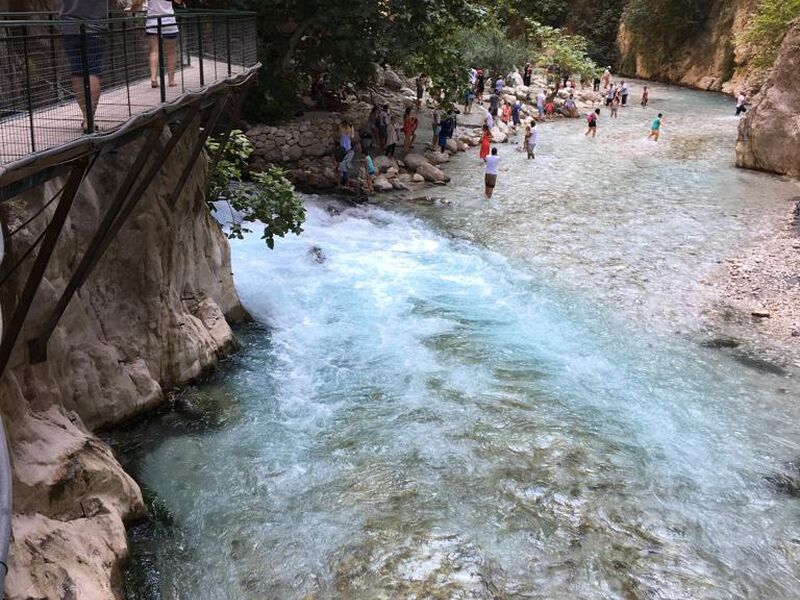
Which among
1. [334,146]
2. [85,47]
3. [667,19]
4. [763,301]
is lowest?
[763,301]

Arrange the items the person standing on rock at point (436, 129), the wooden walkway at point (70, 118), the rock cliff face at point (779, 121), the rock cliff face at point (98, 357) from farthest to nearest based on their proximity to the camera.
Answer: the person standing on rock at point (436, 129)
the rock cliff face at point (779, 121)
the rock cliff face at point (98, 357)
the wooden walkway at point (70, 118)

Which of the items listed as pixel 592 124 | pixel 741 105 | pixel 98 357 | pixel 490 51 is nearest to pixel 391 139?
pixel 592 124

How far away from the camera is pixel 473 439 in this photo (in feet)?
30.8

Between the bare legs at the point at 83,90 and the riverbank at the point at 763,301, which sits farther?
the riverbank at the point at 763,301

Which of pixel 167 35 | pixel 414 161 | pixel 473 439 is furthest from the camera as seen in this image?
pixel 414 161

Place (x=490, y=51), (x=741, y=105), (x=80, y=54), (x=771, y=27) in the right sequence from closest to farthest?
1. (x=80, y=54)
2. (x=771, y=27)
3. (x=741, y=105)
4. (x=490, y=51)

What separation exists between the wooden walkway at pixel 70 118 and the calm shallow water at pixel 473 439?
3.91 meters

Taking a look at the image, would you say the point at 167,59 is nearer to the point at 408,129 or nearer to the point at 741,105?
the point at 408,129

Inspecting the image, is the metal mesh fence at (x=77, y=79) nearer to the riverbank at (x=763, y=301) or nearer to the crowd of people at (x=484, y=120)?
the riverbank at (x=763, y=301)

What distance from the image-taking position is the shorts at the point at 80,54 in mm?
6714

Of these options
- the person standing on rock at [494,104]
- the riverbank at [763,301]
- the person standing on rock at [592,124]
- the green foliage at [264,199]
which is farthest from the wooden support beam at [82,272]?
the person standing on rock at [494,104]

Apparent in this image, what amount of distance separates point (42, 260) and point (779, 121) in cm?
2409

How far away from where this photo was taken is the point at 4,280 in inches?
261

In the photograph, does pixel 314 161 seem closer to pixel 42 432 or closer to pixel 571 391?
pixel 571 391
